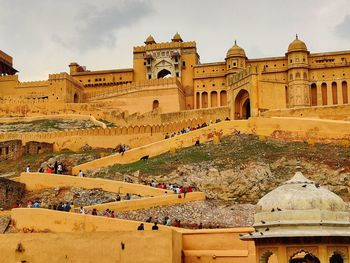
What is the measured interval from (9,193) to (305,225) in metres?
21.2

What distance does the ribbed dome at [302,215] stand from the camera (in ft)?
37.8

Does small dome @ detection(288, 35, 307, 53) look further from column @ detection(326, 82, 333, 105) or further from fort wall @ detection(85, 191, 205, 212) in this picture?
fort wall @ detection(85, 191, 205, 212)

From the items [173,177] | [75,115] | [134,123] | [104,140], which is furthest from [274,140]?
[75,115]

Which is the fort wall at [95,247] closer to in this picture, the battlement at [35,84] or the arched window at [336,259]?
the arched window at [336,259]

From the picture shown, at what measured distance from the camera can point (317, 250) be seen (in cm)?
1164

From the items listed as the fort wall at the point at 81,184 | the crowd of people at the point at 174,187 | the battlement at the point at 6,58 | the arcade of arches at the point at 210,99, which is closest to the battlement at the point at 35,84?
the battlement at the point at 6,58

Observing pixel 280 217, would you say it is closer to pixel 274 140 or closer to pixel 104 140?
pixel 274 140

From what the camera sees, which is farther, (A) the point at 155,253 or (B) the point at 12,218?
(B) the point at 12,218

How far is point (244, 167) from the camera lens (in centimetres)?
3078

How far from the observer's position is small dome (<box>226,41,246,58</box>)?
184ft

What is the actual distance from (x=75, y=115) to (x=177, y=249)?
3381 cm

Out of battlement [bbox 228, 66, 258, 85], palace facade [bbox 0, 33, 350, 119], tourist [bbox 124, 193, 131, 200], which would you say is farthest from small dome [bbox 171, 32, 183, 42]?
tourist [bbox 124, 193, 131, 200]

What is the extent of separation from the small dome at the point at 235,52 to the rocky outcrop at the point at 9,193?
2889 cm

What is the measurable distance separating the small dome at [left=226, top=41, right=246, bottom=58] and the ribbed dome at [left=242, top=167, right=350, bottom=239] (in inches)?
1753
